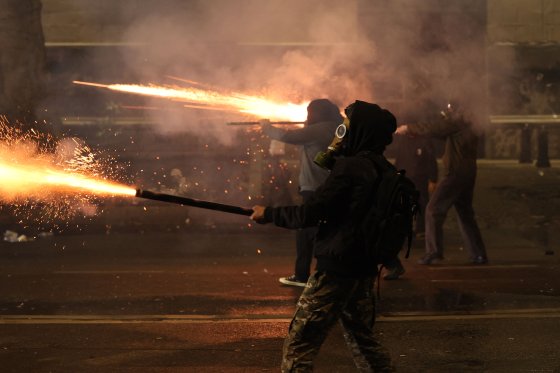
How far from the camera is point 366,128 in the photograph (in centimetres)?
459

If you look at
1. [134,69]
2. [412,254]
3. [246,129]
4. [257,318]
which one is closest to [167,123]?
[134,69]

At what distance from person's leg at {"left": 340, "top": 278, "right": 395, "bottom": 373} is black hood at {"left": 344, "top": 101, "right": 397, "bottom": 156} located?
653 millimetres

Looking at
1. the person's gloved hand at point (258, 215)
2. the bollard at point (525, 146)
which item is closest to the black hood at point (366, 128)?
the person's gloved hand at point (258, 215)

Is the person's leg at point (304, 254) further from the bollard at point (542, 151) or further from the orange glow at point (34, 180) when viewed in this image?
the bollard at point (542, 151)

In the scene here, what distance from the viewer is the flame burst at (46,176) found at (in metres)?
9.22

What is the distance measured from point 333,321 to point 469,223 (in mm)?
5434

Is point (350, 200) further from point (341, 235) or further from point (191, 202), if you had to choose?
point (191, 202)

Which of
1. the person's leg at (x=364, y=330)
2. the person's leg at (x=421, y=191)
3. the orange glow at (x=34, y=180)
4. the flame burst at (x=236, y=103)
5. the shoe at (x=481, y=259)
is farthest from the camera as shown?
the person's leg at (x=421, y=191)

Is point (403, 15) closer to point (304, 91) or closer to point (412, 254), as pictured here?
point (304, 91)

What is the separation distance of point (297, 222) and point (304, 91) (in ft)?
27.9

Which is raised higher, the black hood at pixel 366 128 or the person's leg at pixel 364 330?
the black hood at pixel 366 128

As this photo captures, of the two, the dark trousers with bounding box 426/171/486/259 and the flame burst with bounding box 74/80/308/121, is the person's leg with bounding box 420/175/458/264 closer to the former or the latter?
the dark trousers with bounding box 426/171/486/259

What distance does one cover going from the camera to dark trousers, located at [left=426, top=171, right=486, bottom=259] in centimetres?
973

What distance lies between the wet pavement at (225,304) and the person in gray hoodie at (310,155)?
9.9 inches
